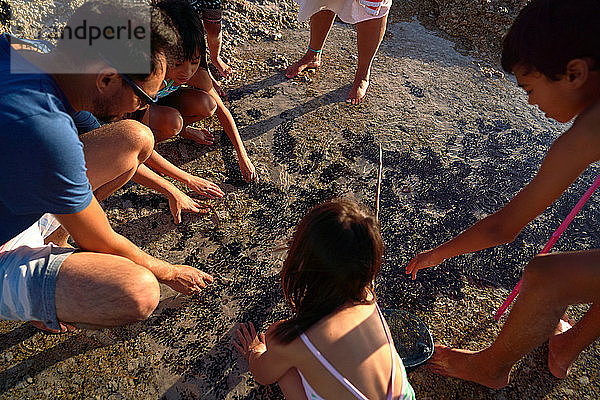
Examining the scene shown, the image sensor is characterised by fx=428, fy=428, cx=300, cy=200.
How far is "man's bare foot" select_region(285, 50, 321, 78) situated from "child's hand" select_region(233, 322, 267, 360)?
1.64 meters

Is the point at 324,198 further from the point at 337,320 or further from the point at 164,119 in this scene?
the point at 337,320

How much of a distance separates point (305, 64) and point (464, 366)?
1939 millimetres

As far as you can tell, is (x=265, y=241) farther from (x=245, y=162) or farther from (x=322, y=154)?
(x=322, y=154)

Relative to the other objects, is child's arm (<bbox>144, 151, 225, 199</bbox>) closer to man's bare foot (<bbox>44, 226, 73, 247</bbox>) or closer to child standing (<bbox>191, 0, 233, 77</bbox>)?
man's bare foot (<bbox>44, 226, 73, 247</bbox>)

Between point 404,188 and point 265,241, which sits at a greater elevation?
point 404,188

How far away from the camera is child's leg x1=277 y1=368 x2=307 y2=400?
122 centimetres

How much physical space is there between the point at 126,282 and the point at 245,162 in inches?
35.8

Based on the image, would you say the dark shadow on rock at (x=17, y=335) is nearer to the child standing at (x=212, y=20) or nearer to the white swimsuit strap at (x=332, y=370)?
the white swimsuit strap at (x=332, y=370)

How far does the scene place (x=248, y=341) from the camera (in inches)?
59.6

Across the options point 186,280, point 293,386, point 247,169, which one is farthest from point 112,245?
point 247,169

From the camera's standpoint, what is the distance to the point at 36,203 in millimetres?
1152

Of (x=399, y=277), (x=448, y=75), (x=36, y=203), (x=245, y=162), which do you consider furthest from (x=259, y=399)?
(x=448, y=75)

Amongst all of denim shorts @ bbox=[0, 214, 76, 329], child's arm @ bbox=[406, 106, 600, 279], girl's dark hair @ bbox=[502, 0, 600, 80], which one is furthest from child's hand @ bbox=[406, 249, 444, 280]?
denim shorts @ bbox=[0, 214, 76, 329]

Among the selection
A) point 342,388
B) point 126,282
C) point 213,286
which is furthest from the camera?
point 213,286
